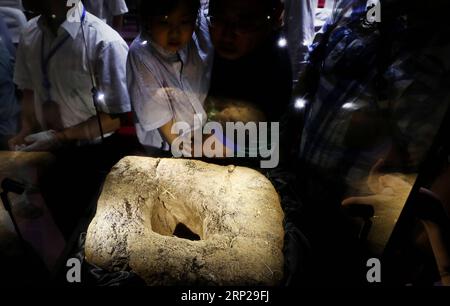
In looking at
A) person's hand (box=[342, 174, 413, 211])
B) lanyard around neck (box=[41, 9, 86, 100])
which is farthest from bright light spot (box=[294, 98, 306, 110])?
lanyard around neck (box=[41, 9, 86, 100])

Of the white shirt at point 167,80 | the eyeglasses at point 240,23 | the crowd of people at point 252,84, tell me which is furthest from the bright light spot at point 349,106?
the white shirt at point 167,80

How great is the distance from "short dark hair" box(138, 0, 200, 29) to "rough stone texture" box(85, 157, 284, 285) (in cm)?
95

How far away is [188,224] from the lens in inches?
79.4

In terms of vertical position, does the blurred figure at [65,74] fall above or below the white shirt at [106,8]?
below

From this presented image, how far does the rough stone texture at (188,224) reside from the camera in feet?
4.95

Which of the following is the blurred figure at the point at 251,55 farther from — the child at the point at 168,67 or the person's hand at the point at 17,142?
the person's hand at the point at 17,142

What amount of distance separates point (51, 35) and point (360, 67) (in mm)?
1721

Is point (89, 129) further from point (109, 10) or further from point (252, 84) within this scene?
point (252, 84)

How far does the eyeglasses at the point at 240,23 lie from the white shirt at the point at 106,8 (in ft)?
1.48

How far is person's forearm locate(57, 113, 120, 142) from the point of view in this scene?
1.99m

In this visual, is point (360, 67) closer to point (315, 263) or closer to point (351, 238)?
point (351, 238)

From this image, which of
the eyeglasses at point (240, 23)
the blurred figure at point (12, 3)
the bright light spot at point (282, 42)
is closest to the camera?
the blurred figure at point (12, 3)

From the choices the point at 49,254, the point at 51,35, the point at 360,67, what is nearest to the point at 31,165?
the point at 49,254

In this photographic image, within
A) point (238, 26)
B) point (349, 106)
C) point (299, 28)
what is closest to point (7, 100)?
point (238, 26)
